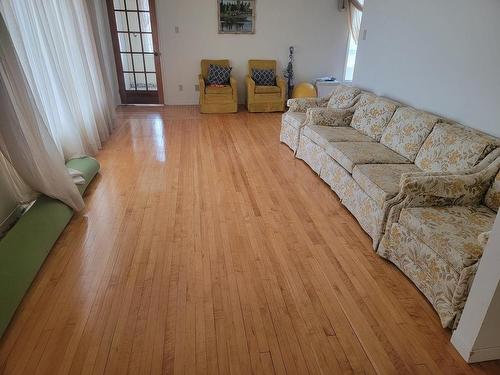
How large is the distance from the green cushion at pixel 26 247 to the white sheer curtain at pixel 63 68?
35.4 inches

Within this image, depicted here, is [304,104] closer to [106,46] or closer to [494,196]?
[494,196]

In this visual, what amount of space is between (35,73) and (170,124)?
8.09 ft

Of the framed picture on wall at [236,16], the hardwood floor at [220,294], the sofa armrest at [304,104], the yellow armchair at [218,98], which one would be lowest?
the hardwood floor at [220,294]

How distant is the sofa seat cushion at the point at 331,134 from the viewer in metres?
3.32

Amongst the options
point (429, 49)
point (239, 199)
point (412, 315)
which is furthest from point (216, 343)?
point (429, 49)

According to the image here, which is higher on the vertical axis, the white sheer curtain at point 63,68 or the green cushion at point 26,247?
the white sheer curtain at point 63,68

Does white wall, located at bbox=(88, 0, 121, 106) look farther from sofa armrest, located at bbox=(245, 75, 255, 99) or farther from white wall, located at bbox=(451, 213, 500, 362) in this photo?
white wall, located at bbox=(451, 213, 500, 362)

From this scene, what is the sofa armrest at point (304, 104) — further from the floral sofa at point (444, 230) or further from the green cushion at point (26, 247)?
the green cushion at point (26, 247)

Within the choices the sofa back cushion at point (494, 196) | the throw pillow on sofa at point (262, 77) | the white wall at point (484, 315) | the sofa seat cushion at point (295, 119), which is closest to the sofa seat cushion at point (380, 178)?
the sofa back cushion at point (494, 196)

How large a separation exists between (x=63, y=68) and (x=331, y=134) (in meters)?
2.88

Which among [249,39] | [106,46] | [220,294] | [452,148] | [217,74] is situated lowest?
[220,294]

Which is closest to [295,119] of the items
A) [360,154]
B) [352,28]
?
[360,154]

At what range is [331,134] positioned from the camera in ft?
11.3

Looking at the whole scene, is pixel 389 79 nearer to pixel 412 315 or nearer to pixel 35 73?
pixel 412 315
